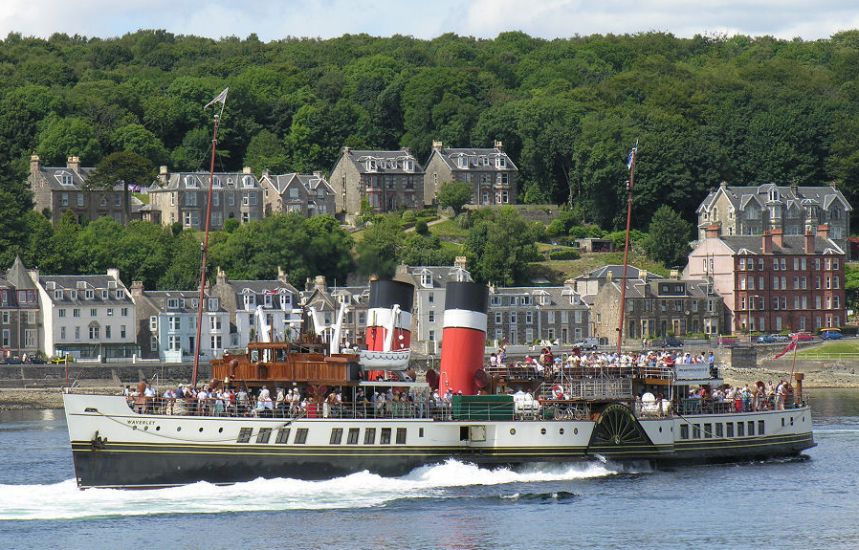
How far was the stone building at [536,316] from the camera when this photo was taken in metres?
130

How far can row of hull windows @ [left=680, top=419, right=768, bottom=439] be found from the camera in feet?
204

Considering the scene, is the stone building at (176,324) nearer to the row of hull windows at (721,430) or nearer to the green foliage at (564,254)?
the green foliage at (564,254)

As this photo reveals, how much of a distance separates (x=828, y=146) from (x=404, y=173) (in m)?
37.4

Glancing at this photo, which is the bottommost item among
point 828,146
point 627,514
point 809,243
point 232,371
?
point 627,514

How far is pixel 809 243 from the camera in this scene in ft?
461

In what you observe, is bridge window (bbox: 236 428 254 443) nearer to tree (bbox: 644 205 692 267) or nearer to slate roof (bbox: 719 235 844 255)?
slate roof (bbox: 719 235 844 255)

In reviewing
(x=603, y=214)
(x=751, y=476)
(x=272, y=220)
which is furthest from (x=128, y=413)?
(x=603, y=214)

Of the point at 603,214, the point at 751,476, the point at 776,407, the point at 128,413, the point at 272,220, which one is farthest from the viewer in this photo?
the point at 603,214

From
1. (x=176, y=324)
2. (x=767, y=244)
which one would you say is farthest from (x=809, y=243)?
(x=176, y=324)

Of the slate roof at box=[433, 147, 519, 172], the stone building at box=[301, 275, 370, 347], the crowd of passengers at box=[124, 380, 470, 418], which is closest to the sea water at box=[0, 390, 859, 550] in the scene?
the crowd of passengers at box=[124, 380, 470, 418]

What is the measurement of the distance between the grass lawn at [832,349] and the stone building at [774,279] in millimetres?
13310

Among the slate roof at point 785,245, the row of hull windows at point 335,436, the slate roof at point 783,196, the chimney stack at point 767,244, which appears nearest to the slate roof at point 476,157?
the slate roof at point 783,196

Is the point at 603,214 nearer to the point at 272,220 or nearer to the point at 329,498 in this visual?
the point at 272,220

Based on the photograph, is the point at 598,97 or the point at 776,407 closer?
the point at 776,407
